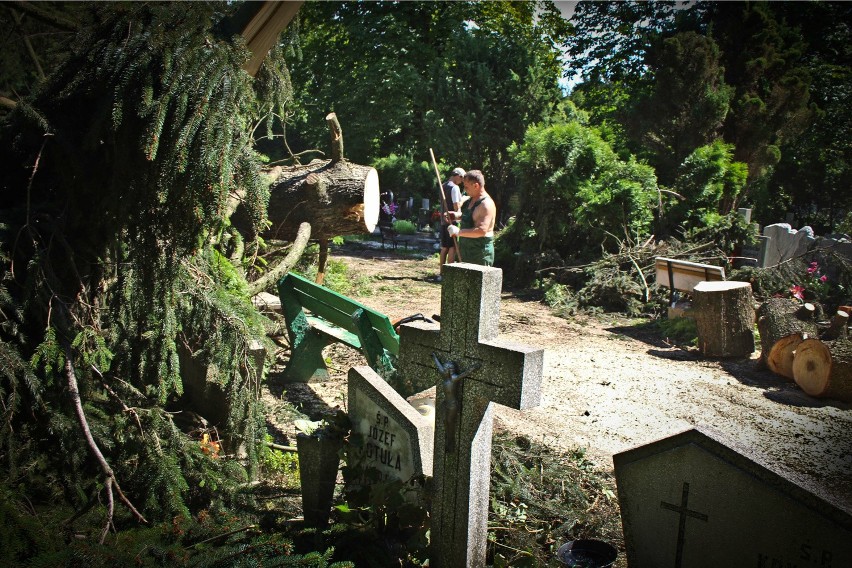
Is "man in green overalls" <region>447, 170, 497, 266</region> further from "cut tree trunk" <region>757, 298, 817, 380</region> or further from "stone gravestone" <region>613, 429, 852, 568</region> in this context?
"stone gravestone" <region>613, 429, 852, 568</region>

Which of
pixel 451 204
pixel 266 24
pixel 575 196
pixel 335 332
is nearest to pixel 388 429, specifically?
pixel 266 24

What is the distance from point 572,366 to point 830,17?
1658cm

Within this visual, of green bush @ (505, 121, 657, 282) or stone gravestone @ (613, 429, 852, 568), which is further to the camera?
green bush @ (505, 121, 657, 282)

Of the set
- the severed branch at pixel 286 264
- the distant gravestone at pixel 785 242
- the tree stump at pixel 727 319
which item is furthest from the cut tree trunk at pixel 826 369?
the distant gravestone at pixel 785 242

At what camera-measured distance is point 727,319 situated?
7434mm

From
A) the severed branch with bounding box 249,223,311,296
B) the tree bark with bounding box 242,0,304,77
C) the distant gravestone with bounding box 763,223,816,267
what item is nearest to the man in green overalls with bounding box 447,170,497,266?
the severed branch with bounding box 249,223,311,296

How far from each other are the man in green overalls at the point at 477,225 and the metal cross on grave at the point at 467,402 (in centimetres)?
491

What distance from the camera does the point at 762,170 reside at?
58.2 ft

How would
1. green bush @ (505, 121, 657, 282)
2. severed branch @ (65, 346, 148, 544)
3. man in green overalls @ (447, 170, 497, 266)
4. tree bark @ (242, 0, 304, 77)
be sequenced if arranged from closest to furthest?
severed branch @ (65, 346, 148, 544) < tree bark @ (242, 0, 304, 77) < man in green overalls @ (447, 170, 497, 266) < green bush @ (505, 121, 657, 282)

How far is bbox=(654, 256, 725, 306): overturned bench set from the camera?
821 cm

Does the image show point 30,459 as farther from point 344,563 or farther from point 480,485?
point 480,485

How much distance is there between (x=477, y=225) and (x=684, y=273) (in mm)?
2870

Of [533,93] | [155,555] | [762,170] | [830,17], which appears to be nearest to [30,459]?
[155,555]

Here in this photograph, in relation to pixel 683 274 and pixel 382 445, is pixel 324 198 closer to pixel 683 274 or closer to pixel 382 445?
pixel 382 445
